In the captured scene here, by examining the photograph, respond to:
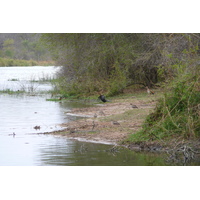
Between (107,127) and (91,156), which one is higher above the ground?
(107,127)

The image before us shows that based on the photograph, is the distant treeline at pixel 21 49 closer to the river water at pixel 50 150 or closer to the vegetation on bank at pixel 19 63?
the vegetation on bank at pixel 19 63

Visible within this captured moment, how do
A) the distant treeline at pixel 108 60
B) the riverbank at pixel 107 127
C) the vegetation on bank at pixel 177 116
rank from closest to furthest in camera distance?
the vegetation on bank at pixel 177 116
the riverbank at pixel 107 127
the distant treeline at pixel 108 60

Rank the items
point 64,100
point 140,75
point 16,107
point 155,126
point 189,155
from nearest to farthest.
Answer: point 189,155 < point 155,126 < point 16,107 < point 64,100 < point 140,75

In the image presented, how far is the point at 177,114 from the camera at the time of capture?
10430mm

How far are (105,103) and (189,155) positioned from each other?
Result: 39.8ft

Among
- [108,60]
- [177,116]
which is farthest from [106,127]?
[108,60]

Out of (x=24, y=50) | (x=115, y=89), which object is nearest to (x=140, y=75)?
(x=115, y=89)

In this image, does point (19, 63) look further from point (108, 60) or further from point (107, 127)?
point (107, 127)

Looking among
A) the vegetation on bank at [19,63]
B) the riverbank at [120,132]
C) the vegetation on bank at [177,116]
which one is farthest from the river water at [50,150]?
the vegetation on bank at [19,63]

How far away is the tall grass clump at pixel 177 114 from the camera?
9.93 metres

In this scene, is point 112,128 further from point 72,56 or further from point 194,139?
point 72,56

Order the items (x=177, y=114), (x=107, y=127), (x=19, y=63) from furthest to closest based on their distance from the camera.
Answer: (x=19, y=63) < (x=107, y=127) < (x=177, y=114)

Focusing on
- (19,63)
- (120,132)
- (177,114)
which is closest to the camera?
(177,114)

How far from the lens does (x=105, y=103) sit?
69.0ft
